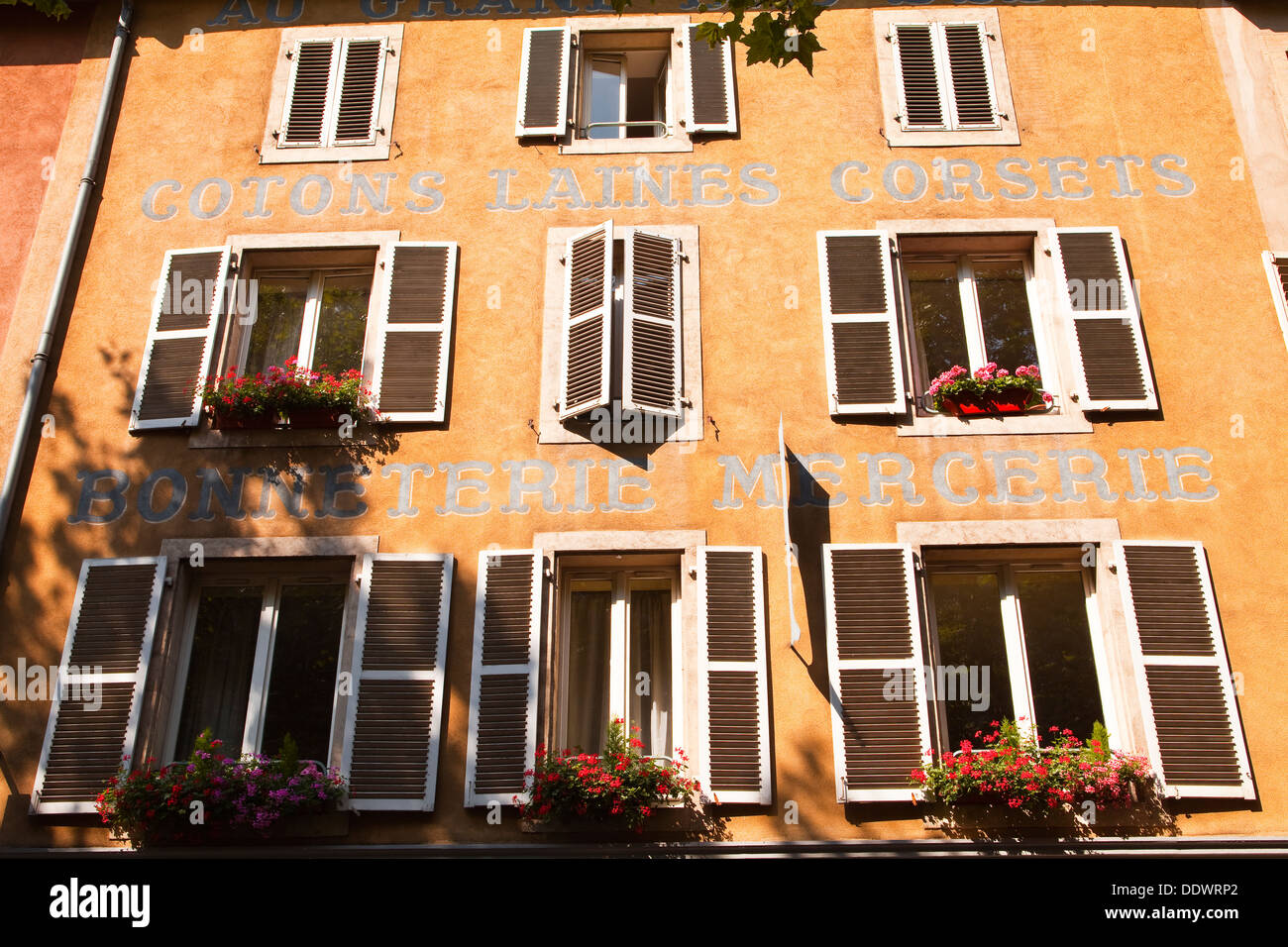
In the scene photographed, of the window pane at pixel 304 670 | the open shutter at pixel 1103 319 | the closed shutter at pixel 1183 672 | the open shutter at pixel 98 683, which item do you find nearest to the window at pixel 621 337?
the window pane at pixel 304 670

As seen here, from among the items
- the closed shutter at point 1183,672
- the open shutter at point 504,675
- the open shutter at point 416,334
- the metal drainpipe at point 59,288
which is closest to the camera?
the closed shutter at point 1183,672

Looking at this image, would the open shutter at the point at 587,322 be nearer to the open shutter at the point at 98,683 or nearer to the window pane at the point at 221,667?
the window pane at the point at 221,667

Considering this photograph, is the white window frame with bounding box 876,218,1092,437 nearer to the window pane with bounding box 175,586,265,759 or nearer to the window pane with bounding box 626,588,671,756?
the window pane with bounding box 626,588,671,756

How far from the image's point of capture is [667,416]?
26.2ft

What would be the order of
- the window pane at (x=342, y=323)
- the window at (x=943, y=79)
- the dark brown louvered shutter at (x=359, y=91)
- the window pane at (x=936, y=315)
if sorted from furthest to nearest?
the dark brown louvered shutter at (x=359, y=91), the window at (x=943, y=79), the window pane at (x=342, y=323), the window pane at (x=936, y=315)

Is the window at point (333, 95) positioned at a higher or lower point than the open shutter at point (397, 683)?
higher

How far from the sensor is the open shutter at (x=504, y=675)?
272 inches

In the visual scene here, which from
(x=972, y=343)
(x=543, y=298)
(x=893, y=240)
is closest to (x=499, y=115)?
(x=543, y=298)

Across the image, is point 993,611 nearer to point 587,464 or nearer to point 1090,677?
point 1090,677

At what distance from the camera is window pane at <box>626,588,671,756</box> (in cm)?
729

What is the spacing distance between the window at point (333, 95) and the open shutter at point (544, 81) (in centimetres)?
103

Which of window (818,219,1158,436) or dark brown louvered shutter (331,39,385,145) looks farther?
dark brown louvered shutter (331,39,385,145)

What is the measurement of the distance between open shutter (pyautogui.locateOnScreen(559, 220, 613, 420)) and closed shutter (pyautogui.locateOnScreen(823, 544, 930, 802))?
186 centimetres

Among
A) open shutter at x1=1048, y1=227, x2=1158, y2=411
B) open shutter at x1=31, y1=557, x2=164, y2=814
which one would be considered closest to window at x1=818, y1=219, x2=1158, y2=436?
open shutter at x1=1048, y1=227, x2=1158, y2=411
